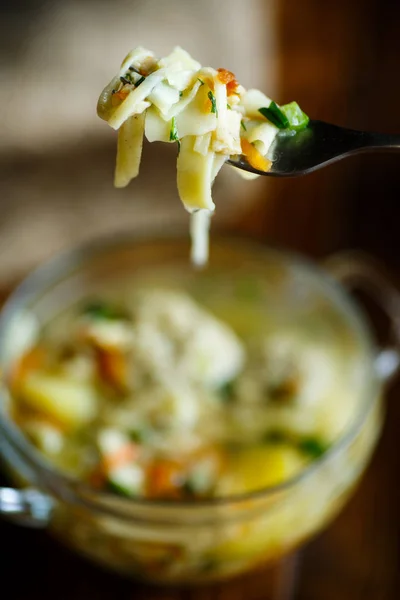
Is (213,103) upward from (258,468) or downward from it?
upward

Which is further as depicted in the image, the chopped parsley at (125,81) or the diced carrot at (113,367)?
the diced carrot at (113,367)

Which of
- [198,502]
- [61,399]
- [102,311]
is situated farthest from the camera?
[102,311]

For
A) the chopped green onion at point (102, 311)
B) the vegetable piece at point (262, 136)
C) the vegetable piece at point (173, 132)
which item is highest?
the vegetable piece at point (173, 132)

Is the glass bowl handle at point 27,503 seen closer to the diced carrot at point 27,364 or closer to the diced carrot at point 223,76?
the diced carrot at point 27,364

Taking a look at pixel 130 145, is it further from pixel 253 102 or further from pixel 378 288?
pixel 378 288

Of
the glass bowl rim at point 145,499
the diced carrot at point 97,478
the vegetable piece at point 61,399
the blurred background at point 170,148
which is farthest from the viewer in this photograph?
the blurred background at point 170,148

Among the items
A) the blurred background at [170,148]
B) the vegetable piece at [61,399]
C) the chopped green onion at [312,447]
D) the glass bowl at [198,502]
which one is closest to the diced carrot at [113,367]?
the vegetable piece at [61,399]

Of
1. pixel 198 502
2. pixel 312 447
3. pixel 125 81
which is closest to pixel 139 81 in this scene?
pixel 125 81
